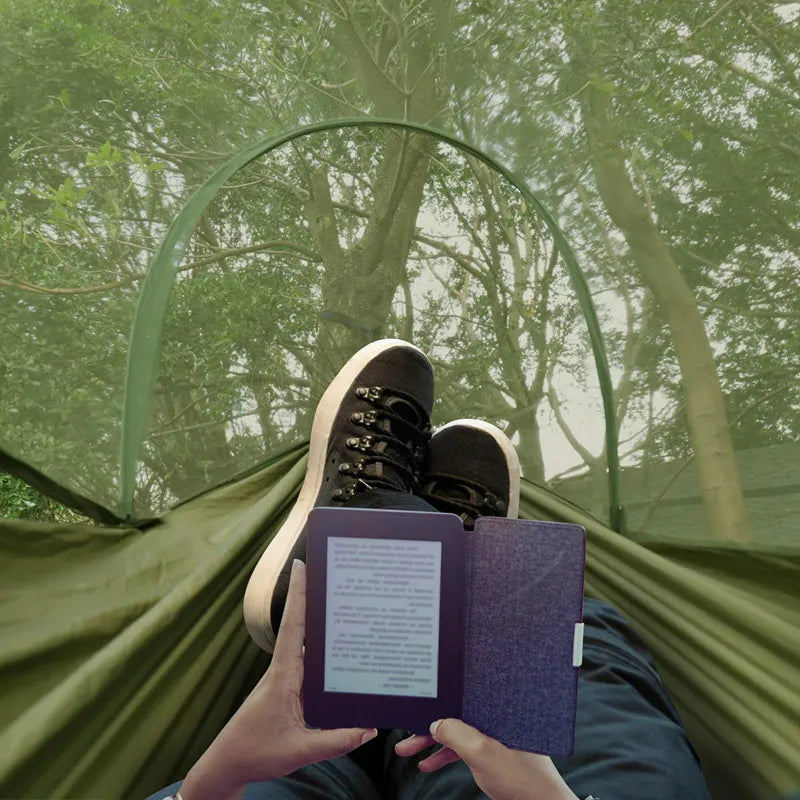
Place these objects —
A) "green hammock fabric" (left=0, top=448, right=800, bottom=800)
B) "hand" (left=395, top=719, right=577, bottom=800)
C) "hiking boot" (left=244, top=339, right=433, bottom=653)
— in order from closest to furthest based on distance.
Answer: "hand" (left=395, top=719, right=577, bottom=800)
"green hammock fabric" (left=0, top=448, right=800, bottom=800)
"hiking boot" (left=244, top=339, right=433, bottom=653)

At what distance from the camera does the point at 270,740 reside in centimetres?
37

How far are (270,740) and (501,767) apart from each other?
12 cm

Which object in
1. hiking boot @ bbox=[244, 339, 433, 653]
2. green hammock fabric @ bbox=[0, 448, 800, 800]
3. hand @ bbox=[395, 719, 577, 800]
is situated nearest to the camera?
hand @ bbox=[395, 719, 577, 800]

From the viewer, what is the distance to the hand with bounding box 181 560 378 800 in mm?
366

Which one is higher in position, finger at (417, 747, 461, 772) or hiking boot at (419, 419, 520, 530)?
hiking boot at (419, 419, 520, 530)

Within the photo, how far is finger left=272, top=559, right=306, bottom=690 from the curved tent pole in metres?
0.42

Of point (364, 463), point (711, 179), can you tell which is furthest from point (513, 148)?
point (364, 463)

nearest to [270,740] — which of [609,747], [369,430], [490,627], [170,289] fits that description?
[490,627]

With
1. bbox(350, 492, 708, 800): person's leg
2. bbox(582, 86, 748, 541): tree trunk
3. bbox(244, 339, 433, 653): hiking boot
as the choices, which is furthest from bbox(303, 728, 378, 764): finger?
bbox(582, 86, 748, 541): tree trunk

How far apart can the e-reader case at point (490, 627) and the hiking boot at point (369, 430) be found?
226 mm

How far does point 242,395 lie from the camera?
86 centimetres

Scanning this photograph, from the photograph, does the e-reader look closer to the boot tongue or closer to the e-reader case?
the e-reader case

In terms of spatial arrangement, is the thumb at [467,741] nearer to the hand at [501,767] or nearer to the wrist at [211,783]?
the hand at [501,767]

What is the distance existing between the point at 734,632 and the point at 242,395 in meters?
0.58
